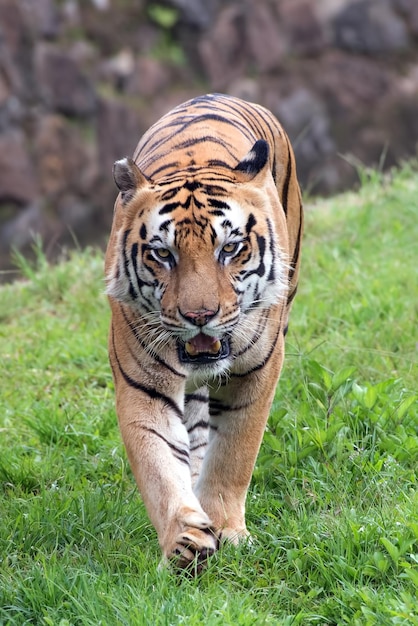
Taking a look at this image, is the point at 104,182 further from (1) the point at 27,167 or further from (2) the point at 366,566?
(2) the point at 366,566

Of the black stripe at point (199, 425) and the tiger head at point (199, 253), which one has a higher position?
the tiger head at point (199, 253)

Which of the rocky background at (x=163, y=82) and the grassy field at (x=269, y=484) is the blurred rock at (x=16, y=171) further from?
the grassy field at (x=269, y=484)

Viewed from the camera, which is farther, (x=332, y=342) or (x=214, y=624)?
(x=332, y=342)

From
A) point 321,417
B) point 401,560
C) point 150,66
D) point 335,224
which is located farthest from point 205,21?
point 401,560

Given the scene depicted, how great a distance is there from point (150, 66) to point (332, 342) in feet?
31.8

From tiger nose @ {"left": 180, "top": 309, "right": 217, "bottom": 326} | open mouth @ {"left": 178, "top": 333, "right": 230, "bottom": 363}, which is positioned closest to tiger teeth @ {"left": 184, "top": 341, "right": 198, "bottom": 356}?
open mouth @ {"left": 178, "top": 333, "right": 230, "bottom": 363}

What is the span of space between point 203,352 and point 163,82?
11.1m

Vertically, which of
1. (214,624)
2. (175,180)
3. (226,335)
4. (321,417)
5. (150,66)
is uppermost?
(150,66)

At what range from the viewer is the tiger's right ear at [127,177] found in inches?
132

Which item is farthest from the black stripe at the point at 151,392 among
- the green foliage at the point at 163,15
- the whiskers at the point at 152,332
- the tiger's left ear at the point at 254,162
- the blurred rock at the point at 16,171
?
the green foliage at the point at 163,15

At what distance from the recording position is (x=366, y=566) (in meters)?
3.02

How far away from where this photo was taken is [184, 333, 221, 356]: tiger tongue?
3271 millimetres

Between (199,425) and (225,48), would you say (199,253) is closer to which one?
(199,425)

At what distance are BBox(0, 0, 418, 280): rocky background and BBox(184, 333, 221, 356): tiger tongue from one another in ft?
27.7
